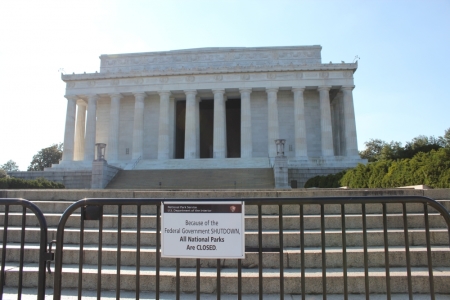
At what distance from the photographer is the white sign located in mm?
4117

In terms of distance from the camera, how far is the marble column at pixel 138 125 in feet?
136

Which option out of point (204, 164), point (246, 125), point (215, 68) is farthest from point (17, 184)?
point (215, 68)

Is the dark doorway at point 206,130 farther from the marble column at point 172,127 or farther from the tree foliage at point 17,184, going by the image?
the tree foliage at point 17,184

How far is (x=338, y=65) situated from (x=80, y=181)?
31258 millimetres

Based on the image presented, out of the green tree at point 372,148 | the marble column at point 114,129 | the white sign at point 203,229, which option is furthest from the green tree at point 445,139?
the white sign at point 203,229

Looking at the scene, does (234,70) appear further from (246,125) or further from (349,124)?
(349,124)

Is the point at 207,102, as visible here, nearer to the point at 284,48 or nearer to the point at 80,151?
the point at 284,48

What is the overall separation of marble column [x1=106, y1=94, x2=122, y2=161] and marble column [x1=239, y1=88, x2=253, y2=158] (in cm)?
1535

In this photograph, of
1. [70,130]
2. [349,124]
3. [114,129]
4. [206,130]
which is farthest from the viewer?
[206,130]

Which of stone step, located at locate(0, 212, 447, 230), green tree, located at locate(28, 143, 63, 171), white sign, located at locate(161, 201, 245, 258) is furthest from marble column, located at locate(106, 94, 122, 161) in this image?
green tree, located at locate(28, 143, 63, 171)

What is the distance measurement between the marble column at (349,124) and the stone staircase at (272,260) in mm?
33066

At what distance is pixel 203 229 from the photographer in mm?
4152

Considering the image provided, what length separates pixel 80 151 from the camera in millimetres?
43938

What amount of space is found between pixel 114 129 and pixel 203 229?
1597 inches
